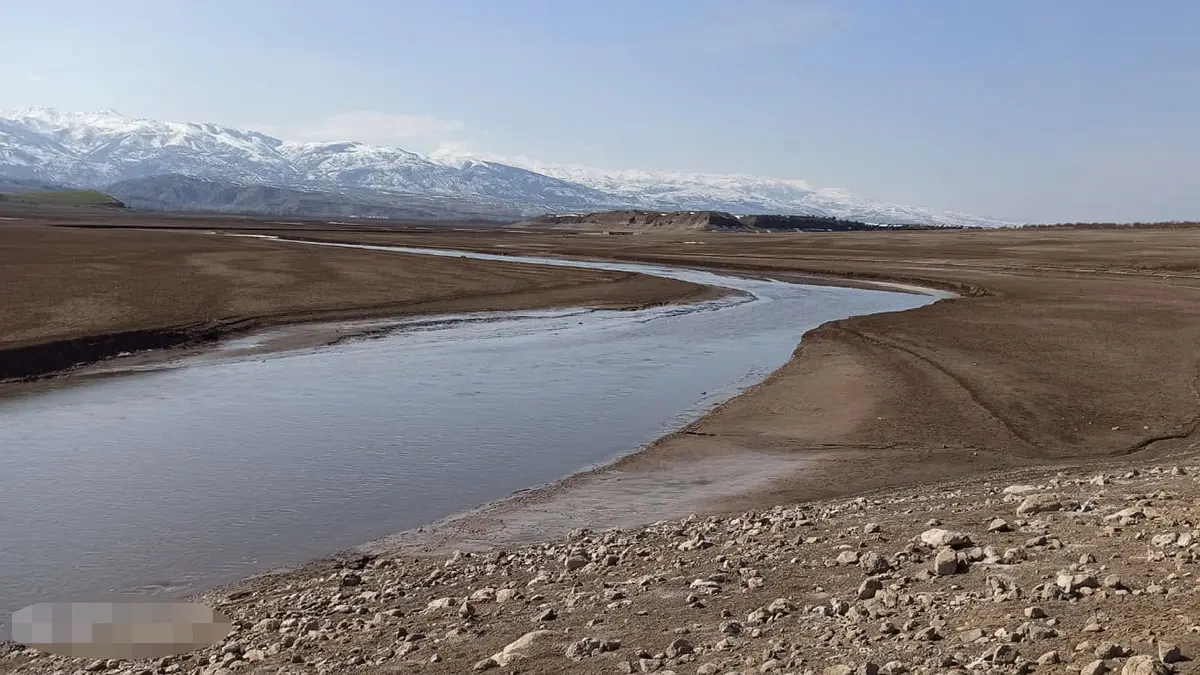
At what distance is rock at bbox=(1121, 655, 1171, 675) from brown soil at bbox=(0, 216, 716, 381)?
21752 mm

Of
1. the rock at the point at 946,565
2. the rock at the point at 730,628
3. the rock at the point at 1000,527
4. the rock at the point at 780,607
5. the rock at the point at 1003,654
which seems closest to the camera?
the rock at the point at 1003,654

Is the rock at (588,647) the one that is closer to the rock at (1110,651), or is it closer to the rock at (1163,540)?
the rock at (1110,651)

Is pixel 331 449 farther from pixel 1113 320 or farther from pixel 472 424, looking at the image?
pixel 1113 320

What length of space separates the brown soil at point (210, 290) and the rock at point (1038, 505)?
2006cm

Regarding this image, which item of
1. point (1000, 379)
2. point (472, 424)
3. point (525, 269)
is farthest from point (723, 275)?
point (472, 424)

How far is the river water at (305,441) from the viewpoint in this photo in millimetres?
10719

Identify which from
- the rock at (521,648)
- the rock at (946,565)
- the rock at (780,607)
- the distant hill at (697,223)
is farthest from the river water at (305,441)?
the distant hill at (697,223)

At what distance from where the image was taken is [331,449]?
50.1ft

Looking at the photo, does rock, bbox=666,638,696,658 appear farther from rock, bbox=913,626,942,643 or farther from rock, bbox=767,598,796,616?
rock, bbox=913,626,942,643

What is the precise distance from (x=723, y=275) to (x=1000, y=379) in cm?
3823

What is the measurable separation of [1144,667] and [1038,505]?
444 centimetres

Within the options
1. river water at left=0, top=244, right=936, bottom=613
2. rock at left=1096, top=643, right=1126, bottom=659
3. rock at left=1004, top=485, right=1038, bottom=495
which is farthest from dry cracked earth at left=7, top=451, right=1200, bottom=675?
river water at left=0, top=244, right=936, bottom=613

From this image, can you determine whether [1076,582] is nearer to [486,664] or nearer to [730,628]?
[730,628]

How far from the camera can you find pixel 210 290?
33875 millimetres
